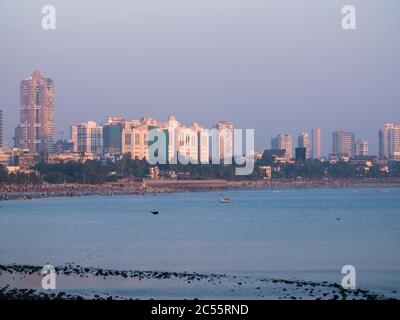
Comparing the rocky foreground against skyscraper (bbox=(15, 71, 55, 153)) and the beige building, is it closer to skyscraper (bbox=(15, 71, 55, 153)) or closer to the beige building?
the beige building

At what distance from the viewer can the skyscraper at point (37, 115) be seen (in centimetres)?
12450

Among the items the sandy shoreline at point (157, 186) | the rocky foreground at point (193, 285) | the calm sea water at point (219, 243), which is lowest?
the sandy shoreline at point (157, 186)

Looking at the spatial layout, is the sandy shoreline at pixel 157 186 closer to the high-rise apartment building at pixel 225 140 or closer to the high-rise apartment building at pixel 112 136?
the high-rise apartment building at pixel 225 140

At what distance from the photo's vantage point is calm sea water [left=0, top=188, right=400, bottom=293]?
62.9 ft

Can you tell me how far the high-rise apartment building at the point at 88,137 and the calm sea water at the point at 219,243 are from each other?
283 feet

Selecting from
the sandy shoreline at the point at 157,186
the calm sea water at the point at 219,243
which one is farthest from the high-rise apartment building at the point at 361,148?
the calm sea water at the point at 219,243

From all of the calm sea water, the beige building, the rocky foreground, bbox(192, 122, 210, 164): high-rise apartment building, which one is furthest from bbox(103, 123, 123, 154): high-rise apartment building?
the rocky foreground

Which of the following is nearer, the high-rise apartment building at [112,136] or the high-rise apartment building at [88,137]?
the high-rise apartment building at [112,136]

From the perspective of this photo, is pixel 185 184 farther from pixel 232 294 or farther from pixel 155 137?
pixel 232 294

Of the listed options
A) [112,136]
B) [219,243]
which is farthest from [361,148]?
Result: [219,243]

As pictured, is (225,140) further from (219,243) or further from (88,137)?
(219,243)

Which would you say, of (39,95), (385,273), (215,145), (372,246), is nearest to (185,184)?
(215,145)

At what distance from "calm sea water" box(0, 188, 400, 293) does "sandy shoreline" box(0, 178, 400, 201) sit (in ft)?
96.3
